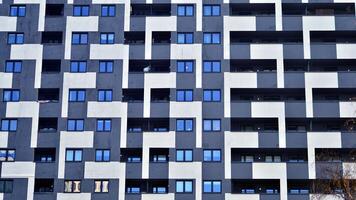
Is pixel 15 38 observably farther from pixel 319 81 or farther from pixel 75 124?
pixel 319 81

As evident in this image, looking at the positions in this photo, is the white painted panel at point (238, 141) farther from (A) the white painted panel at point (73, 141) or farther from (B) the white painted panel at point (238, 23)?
(A) the white painted panel at point (73, 141)

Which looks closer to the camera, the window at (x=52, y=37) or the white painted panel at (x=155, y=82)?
the white painted panel at (x=155, y=82)

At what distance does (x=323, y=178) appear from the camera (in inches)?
2485

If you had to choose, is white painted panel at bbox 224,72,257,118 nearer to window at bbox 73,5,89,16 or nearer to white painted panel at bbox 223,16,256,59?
white painted panel at bbox 223,16,256,59

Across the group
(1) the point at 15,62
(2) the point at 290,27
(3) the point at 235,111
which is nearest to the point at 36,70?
(1) the point at 15,62

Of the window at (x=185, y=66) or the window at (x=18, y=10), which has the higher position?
the window at (x=18, y=10)

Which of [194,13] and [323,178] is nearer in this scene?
[323,178]

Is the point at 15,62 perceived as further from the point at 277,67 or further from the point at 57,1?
the point at 277,67

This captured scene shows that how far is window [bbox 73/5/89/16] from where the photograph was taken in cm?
6988

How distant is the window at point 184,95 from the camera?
66.7 metres

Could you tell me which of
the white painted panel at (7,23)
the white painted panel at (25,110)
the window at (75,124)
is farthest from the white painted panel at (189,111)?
the white painted panel at (7,23)

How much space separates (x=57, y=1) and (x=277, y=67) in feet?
78.7

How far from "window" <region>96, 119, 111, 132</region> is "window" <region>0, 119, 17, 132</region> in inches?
322

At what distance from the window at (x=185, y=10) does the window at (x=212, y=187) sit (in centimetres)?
1772
